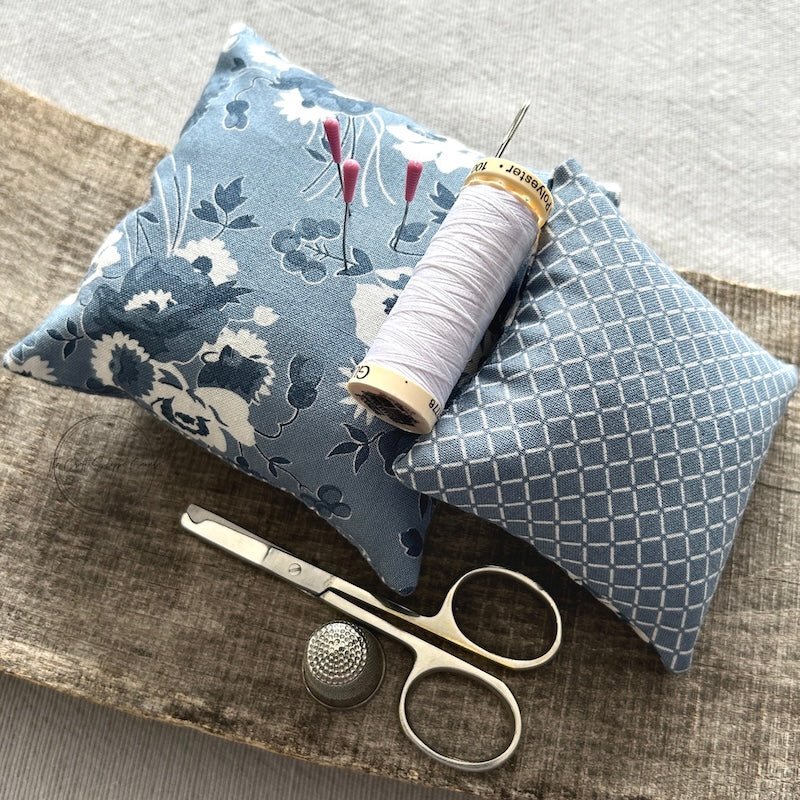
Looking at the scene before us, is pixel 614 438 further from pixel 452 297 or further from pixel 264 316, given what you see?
pixel 264 316

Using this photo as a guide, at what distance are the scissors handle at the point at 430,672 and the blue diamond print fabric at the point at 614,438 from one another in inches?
4.9

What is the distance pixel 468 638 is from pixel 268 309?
13.7 inches

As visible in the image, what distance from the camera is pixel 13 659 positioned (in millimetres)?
808

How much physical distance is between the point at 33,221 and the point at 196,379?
373 mm

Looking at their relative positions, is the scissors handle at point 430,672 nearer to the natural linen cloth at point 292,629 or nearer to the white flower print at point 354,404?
the natural linen cloth at point 292,629

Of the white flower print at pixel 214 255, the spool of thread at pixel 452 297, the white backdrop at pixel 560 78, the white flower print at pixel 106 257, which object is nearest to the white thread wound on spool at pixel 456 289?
the spool of thread at pixel 452 297

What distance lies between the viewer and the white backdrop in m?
1.23

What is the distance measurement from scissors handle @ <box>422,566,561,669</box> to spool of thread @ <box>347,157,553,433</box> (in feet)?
0.58

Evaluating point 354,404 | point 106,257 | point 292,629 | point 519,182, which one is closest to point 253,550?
point 292,629

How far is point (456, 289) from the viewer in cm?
73

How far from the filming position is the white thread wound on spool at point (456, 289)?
0.72 metres

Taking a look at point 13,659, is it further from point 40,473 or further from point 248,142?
point 248,142

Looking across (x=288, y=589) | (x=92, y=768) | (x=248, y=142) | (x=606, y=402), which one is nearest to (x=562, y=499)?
(x=606, y=402)

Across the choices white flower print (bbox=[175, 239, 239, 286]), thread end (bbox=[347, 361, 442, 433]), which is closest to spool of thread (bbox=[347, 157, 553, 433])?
thread end (bbox=[347, 361, 442, 433])
